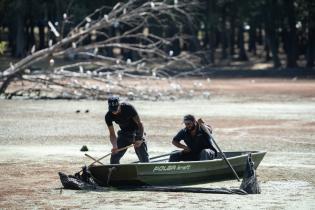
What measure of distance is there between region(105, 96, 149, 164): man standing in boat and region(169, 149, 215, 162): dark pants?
Result: 0.49m

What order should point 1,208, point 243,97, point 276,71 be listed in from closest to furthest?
1. point 1,208
2. point 243,97
3. point 276,71

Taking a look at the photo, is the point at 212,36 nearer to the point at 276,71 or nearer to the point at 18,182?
the point at 276,71

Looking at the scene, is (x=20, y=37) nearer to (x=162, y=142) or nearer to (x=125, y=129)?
(x=162, y=142)

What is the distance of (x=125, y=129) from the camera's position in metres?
15.2

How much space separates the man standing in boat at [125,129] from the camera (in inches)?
582

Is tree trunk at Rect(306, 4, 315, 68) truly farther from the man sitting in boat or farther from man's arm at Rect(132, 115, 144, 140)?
man's arm at Rect(132, 115, 144, 140)

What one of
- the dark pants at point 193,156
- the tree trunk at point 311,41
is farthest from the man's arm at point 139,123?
the tree trunk at point 311,41

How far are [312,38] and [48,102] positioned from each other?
31.8 meters

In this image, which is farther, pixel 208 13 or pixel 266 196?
pixel 208 13

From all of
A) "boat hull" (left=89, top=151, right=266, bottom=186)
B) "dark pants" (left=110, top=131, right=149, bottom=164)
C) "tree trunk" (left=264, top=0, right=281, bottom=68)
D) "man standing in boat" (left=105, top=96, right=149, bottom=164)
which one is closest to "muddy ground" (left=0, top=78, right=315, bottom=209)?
"boat hull" (left=89, top=151, right=266, bottom=186)

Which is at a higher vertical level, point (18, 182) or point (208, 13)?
point (208, 13)

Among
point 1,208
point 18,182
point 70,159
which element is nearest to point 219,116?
point 70,159

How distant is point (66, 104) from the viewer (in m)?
32.6

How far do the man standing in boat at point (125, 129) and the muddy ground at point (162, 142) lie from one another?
119 centimetres
